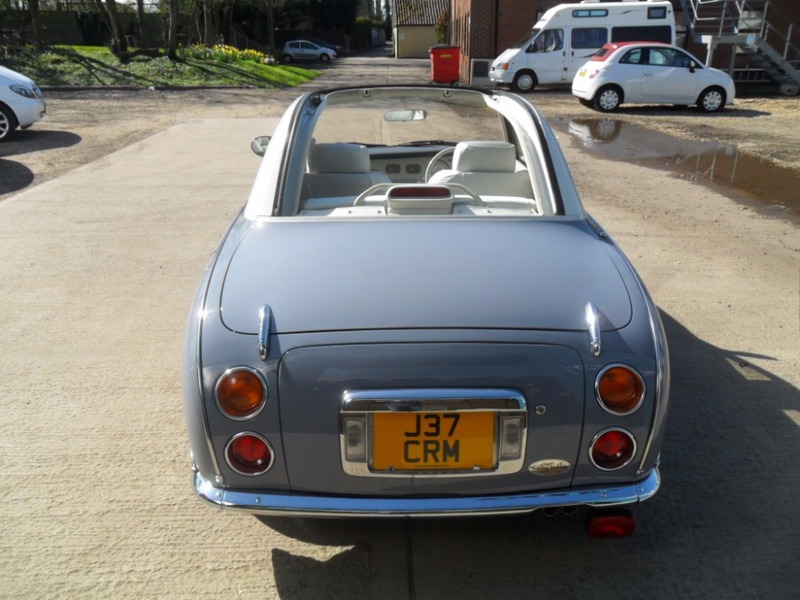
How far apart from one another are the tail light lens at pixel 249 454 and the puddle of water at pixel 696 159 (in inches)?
290

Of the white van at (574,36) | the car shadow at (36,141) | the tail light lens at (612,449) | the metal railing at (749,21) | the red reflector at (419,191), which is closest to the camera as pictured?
the tail light lens at (612,449)

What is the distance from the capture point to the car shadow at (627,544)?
2479 millimetres

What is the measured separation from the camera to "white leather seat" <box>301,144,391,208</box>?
11.9 ft

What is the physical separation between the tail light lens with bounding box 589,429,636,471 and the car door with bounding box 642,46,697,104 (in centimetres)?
1658

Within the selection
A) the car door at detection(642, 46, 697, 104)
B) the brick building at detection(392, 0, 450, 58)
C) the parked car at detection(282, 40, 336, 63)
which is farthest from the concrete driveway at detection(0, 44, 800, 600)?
the brick building at detection(392, 0, 450, 58)

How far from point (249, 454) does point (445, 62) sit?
24.5 meters

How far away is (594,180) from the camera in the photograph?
938 cm

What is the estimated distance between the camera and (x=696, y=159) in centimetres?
1106

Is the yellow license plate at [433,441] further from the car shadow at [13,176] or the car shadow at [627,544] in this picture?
the car shadow at [13,176]

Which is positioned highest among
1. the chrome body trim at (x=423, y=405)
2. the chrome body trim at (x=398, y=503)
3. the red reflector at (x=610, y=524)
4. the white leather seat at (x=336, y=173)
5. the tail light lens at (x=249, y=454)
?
the white leather seat at (x=336, y=173)

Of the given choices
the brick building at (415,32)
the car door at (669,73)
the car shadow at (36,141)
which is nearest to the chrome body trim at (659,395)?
the car shadow at (36,141)

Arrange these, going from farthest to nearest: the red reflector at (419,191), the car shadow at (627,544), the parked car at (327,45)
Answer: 1. the parked car at (327,45)
2. the red reflector at (419,191)
3. the car shadow at (627,544)

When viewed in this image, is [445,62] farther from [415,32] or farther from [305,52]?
[415,32]

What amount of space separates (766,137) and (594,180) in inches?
237
